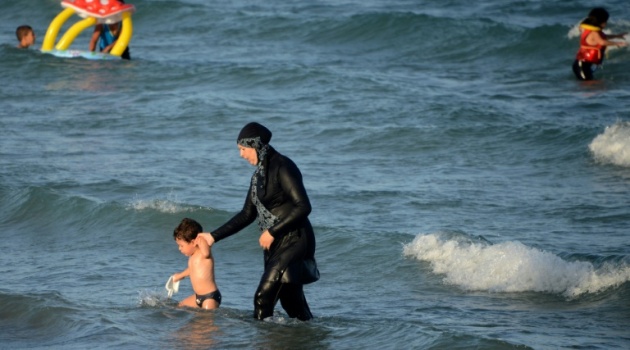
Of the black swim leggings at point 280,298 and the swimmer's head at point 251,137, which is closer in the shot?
the swimmer's head at point 251,137

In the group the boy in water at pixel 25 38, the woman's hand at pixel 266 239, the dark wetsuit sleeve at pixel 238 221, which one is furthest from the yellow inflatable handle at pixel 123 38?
the woman's hand at pixel 266 239

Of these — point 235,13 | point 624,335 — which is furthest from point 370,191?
point 235,13

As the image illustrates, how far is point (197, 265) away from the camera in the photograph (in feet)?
29.0

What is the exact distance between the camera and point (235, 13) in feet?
92.1

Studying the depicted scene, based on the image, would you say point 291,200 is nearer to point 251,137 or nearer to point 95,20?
point 251,137

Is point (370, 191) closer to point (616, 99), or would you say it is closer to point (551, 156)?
point (551, 156)

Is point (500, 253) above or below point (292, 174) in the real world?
below

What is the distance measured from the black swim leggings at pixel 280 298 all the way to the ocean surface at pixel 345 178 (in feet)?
0.36

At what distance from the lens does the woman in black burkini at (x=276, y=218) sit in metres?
8.11

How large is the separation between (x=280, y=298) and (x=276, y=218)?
634 mm

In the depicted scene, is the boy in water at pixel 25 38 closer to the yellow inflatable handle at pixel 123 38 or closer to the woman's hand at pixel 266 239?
the yellow inflatable handle at pixel 123 38

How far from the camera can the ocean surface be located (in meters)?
9.39

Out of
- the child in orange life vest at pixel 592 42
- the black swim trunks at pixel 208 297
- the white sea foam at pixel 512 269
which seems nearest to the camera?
the black swim trunks at pixel 208 297

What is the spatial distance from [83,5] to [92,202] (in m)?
8.53
